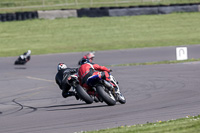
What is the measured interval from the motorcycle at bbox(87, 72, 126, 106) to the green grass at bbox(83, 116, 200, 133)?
251cm

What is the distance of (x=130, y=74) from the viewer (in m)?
18.2

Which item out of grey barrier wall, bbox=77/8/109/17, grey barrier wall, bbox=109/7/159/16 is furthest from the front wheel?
grey barrier wall, bbox=109/7/159/16

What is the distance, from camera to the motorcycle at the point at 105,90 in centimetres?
1084

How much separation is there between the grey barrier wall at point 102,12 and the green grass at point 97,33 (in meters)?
0.39

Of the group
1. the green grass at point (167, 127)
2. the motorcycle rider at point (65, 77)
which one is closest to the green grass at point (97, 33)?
the motorcycle rider at point (65, 77)

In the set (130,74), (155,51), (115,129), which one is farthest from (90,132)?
(155,51)

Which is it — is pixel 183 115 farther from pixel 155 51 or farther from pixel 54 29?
pixel 54 29

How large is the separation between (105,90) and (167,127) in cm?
346

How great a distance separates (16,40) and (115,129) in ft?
76.6

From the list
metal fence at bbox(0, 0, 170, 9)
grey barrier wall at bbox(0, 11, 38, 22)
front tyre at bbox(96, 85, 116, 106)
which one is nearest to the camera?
front tyre at bbox(96, 85, 116, 106)

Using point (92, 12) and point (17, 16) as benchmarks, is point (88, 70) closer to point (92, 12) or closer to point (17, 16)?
point (17, 16)

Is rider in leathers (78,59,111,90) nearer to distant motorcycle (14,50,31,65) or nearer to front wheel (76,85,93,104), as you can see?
front wheel (76,85,93,104)

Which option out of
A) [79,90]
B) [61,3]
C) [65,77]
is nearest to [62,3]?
[61,3]

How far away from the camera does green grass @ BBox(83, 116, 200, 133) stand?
25.0ft
